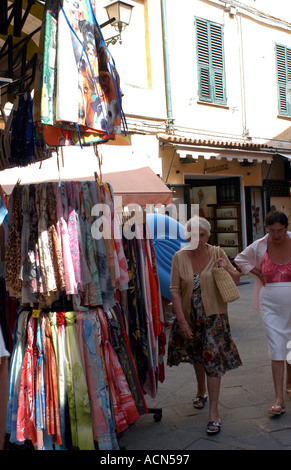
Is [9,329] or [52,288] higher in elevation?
[52,288]

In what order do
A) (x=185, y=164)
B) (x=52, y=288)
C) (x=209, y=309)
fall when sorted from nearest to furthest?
1. (x=52, y=288)
2. (x=209, y=309)
3. (x=185, y=164)

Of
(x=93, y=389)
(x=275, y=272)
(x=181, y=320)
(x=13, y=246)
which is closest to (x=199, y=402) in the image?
(x=181, y=320)

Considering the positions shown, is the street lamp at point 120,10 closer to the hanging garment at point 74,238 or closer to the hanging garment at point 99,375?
the hanging garment at point 74,238

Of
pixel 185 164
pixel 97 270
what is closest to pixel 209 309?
pixel 97 270

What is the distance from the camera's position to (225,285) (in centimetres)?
408

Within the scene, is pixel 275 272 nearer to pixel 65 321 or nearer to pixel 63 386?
pixel 65 321

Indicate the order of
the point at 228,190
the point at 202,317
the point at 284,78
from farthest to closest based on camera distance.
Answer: the point at 284,78 < the point at 228,190 < the point at 202,317

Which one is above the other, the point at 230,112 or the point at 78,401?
the point at 230,112

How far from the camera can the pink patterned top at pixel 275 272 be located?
4512mm

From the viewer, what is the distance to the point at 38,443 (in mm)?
3305

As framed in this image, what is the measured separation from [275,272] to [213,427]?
57.1 inches

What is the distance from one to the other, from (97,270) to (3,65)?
2341mm

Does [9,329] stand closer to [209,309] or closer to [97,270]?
[97,270]

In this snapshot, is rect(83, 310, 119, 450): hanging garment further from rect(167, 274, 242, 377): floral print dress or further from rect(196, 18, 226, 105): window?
rect(196, 18, 226, 105): window
